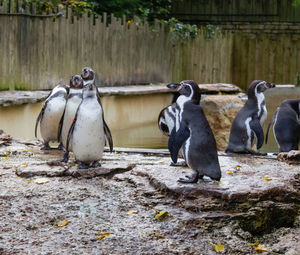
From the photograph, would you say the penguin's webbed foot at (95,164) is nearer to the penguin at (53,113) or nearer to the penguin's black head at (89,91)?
the penguin's black head at (89,91)

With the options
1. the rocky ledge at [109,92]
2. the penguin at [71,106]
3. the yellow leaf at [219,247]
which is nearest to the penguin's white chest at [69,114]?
the penguin at [71,106]

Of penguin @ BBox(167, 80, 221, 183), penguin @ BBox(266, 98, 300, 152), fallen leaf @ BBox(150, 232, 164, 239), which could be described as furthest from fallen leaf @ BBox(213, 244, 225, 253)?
penguin @ BBox(266, 98, 300, 152)

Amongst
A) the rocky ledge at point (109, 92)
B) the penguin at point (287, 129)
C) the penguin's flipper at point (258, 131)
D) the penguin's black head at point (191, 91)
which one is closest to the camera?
the penguin's black head at point (191, 91)

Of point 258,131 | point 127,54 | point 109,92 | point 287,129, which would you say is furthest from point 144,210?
point 127,54

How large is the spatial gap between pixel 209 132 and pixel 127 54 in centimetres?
790

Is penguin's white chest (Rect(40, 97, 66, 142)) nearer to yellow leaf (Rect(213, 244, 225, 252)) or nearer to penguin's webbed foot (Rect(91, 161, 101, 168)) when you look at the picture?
penguin's webbed foot (Rect(91, 161, 101, 168))

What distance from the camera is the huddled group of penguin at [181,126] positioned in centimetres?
452

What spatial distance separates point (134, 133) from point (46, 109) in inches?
194

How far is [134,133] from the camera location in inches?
446

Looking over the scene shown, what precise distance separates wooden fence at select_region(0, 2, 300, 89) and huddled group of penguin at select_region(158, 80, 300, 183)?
11.1ft

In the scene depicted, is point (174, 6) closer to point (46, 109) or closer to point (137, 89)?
point (137, 89)

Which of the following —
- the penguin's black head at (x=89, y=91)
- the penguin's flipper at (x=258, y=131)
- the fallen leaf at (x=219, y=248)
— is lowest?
the fallen leaf at (x=219, y=248)

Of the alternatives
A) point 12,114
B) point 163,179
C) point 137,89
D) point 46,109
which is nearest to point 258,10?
point 137,89

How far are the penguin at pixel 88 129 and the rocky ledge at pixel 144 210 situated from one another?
18 centimetres
